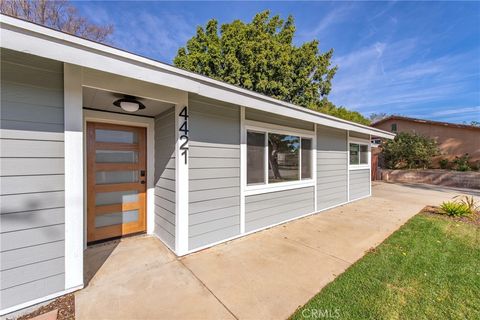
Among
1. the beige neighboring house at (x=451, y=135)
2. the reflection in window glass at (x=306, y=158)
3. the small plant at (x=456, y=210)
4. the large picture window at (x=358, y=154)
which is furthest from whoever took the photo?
the beige neighboring house at (x=451, y=135)

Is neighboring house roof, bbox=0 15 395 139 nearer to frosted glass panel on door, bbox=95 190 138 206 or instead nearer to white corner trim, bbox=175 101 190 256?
white corner trim, bbox=175 101 190 256

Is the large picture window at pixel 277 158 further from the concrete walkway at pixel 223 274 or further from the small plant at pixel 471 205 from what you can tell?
the small plant at pixel 471 205

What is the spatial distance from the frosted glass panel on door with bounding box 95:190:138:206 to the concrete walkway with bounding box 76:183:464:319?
69 cm

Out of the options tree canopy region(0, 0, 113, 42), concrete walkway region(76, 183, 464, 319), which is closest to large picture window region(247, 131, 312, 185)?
concrete walkway region(76, 183, 464, 319)

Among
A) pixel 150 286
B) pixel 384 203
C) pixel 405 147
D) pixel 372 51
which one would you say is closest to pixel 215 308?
pixel 150 286

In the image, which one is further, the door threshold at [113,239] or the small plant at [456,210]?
the small plant at [456,210]

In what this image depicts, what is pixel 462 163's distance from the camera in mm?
12438

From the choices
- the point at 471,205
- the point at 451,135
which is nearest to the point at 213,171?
the point at 471,205

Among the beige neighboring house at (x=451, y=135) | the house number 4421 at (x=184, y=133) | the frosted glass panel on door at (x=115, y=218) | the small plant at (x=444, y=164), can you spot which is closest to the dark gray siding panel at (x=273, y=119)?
the house number 4421 at (x=184, y=133)

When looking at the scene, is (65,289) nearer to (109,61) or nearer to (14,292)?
(14,292)

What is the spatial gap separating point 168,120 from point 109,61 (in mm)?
1365

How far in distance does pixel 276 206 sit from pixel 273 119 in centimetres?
188

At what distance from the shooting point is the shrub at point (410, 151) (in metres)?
12.5

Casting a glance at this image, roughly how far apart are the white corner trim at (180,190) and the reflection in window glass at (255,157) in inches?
52.3
